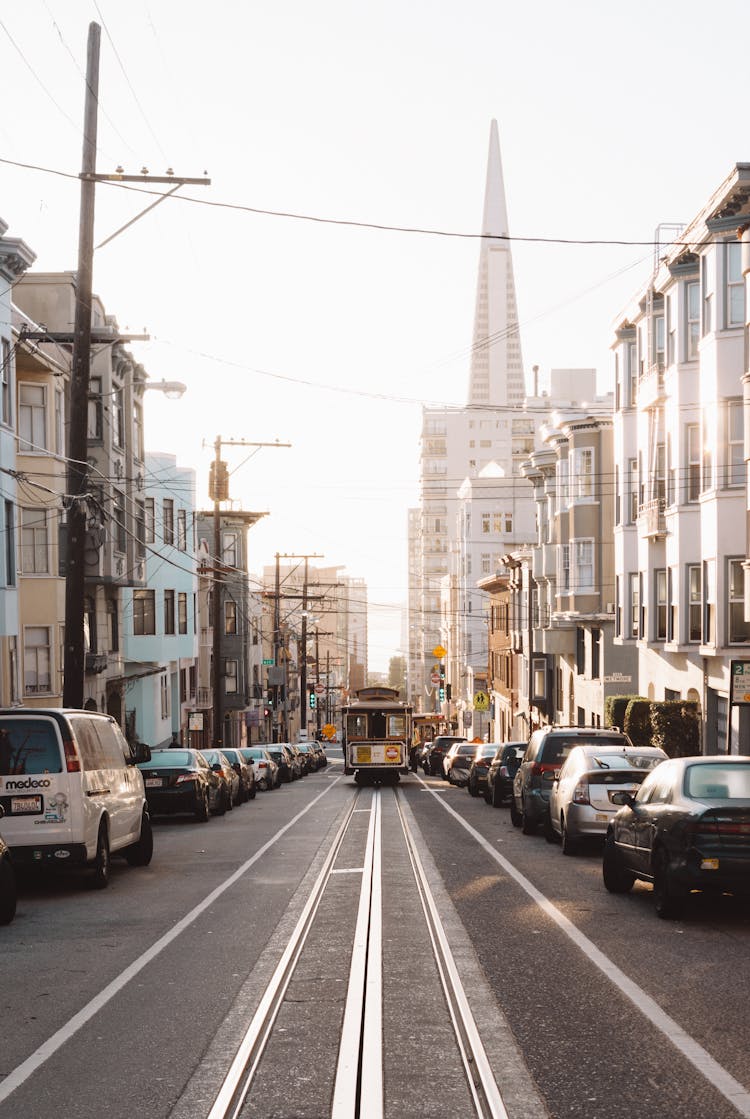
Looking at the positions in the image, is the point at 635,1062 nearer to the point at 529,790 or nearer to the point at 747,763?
the point at 747,763

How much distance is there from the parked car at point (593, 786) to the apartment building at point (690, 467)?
5466 millimetres

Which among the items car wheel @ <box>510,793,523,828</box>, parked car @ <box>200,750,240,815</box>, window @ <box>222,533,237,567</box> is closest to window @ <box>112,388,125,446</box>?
parked car @ <box>200,750,240,815</box>

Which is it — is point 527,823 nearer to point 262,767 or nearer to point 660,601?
point 660,601

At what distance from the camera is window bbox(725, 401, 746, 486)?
31.1m

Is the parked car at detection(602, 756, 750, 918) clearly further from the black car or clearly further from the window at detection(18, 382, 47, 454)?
the window at detection(18, 382, 47, 454)

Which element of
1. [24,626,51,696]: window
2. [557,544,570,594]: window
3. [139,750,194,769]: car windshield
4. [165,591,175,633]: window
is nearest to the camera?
[139,750,194,769]: car windshield

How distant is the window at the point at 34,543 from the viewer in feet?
123

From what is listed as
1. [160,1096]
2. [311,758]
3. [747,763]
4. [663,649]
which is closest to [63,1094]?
[160,1096]

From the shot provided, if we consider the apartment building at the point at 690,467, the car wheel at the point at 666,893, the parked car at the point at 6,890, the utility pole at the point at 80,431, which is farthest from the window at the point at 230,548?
the car wheel at the point at 666,893

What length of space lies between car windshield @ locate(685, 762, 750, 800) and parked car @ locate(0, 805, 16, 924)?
20.8 ft

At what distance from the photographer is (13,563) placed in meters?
35.1

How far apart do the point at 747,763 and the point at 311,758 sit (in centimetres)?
5549

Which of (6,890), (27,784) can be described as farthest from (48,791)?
(6,890)

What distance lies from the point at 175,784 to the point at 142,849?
787cm
